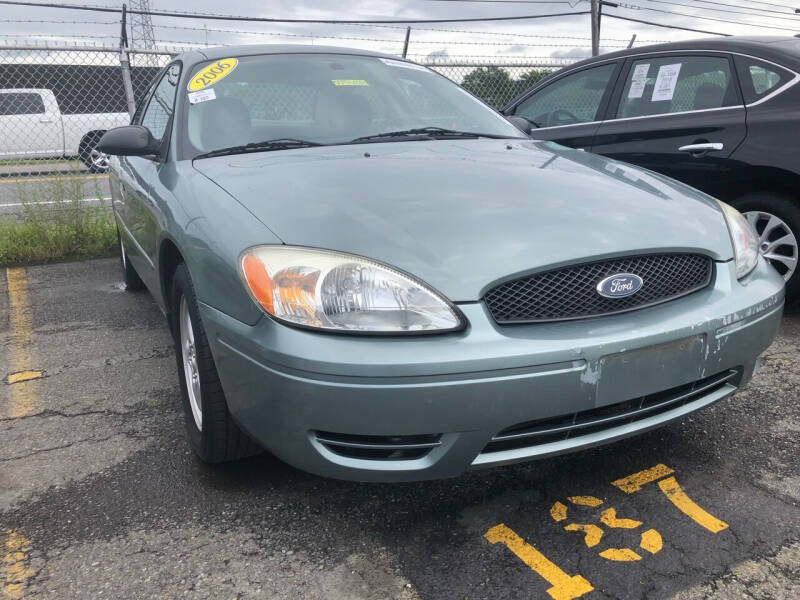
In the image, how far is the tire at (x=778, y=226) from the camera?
3650mm

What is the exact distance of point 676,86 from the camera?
164 inches

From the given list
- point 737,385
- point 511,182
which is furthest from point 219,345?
point 737,385

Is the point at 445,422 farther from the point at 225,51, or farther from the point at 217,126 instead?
the point at 225,51

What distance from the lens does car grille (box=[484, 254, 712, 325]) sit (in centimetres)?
182

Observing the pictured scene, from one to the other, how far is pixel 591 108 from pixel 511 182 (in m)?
2.63

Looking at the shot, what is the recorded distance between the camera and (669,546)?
1.93 m

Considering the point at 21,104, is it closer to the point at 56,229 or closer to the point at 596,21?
the point at 56,229

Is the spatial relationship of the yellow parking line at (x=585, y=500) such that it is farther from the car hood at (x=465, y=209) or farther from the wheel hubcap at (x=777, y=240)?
the wheel hubcap at (x=777, y=240)

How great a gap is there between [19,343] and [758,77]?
4.42m

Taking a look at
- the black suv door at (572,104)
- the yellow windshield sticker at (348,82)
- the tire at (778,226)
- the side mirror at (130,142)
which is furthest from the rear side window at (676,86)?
the side mirror at (130,142)

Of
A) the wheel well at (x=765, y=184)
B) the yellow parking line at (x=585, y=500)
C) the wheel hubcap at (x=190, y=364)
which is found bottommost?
the yellow parking line at (x=585, y=500)

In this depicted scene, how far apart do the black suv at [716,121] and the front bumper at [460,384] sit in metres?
2.02

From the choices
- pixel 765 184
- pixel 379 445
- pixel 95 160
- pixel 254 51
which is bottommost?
pixel 95 160

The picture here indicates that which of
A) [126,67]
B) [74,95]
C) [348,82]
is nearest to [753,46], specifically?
[348,82]
